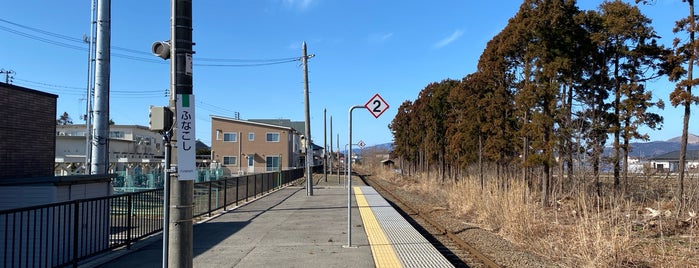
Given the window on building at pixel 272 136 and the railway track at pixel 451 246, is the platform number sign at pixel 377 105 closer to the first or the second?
the railway track at pixel 451 246

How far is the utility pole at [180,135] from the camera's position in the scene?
564 cm

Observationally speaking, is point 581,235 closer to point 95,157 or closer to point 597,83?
point 95,157

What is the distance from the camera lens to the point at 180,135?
18.1 ft

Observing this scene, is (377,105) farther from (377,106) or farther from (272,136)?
(272,136)

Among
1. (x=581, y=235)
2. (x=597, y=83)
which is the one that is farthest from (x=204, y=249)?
(x=597, y=83)

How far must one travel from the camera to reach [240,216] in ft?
49.0

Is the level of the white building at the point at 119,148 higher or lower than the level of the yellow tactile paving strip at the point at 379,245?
higher

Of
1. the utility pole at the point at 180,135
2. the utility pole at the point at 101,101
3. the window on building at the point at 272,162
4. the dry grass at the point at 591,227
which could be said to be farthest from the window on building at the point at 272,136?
the utility pole at the point at 180,135

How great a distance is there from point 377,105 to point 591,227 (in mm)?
4307

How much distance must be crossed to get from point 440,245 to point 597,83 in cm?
1326

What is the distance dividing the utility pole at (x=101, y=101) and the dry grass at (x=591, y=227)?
33.6ft

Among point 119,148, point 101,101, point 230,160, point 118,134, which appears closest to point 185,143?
point 101,101

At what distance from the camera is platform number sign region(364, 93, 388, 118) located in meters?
9.25

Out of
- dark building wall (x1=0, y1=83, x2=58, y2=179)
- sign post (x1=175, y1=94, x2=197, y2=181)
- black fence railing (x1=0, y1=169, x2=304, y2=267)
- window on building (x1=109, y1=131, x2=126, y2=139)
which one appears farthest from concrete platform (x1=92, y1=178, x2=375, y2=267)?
window on building (x1=109, y1=131, x2=126, y2=139)
